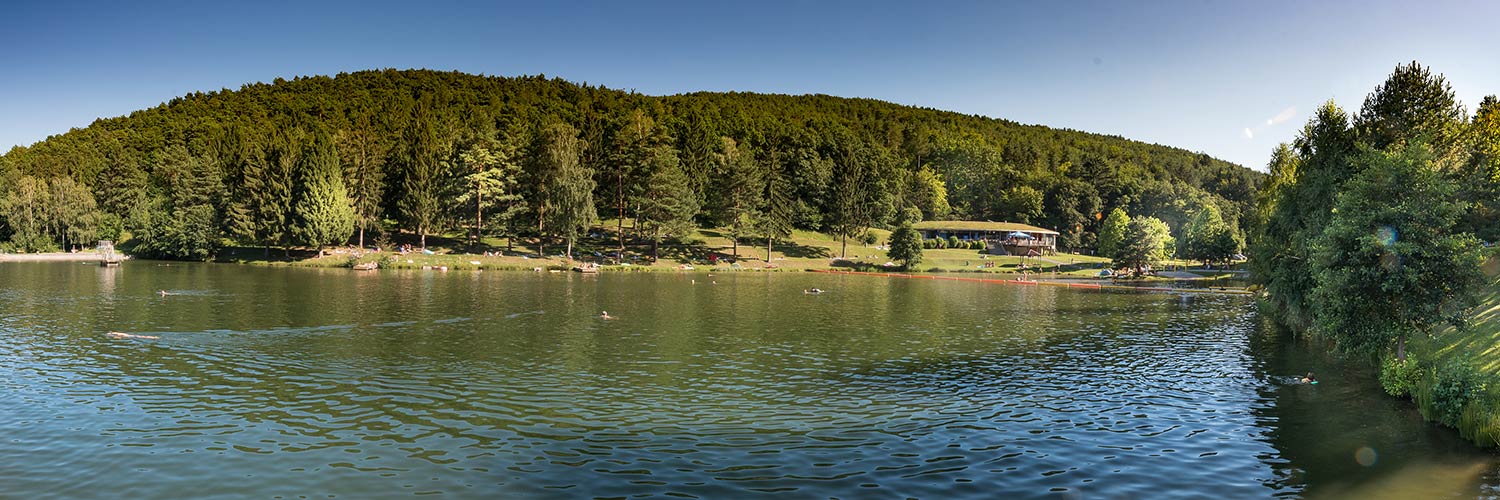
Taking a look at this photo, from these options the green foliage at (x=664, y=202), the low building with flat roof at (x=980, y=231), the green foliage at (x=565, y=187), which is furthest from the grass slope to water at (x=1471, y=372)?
the low building with flat roof at (x=980, y=231)

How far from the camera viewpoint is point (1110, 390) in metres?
31.8

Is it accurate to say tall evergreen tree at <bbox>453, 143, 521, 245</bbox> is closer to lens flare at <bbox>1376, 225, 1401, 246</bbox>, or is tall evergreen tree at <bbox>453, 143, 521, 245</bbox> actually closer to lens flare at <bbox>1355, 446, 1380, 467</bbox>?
lens flare at <bbox>1376, 225, 1401, 246</bbox>

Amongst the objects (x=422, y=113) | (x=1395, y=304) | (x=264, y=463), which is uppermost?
(x=422, y=113)

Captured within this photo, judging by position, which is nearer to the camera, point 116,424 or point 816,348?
point 116,424

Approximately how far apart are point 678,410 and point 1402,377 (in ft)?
88.1

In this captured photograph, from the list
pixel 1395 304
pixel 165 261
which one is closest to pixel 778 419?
pixel 1395 304

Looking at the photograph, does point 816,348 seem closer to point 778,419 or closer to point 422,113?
point 778,419

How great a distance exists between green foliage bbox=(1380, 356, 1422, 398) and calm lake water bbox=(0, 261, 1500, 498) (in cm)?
62

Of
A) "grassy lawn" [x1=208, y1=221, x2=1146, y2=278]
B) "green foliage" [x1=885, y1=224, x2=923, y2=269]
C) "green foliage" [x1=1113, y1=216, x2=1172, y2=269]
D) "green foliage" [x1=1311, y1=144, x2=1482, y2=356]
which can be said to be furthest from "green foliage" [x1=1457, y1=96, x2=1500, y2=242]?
"green foliage" [x1=885, y1=224, x2=923, y2=269]

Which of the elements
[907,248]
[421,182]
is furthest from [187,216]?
[907,248]

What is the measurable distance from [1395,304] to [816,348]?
81.0 ft

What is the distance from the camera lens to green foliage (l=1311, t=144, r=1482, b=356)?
96.1ft

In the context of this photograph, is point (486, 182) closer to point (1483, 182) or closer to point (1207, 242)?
point (1483, 182)

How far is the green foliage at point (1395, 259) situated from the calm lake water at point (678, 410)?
332 centimetres
